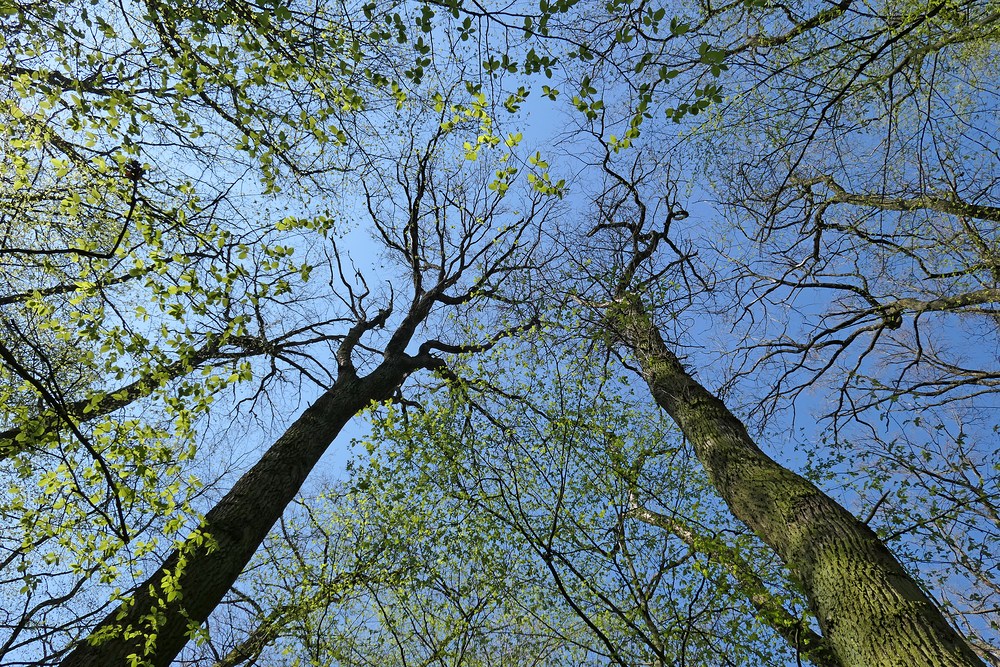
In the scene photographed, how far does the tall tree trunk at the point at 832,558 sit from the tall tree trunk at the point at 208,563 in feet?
11.4

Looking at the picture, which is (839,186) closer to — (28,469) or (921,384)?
(921,384)

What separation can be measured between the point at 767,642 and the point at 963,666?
1379mm

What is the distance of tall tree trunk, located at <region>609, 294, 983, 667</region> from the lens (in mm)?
2859

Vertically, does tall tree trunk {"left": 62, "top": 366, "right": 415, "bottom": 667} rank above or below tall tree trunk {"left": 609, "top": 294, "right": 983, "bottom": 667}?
below

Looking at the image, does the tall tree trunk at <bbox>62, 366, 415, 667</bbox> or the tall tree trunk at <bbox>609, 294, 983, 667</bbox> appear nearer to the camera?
the tall tree trunk at <bbox>609, 294, 983, 667</bbox>

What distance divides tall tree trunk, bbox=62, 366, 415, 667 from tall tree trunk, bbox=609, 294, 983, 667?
3465 millimetres

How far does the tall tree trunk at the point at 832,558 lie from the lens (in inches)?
113

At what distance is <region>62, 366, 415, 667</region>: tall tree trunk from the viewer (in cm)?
301

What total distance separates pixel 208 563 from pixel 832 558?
4.21 meters

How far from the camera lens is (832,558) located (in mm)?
3441

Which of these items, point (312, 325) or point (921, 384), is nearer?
point (921, 384)

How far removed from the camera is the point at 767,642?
12.6ft

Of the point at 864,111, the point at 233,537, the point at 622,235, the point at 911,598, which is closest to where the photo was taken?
the point at 911,598

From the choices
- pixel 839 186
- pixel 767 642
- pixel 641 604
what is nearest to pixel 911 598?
pixel 767 642
